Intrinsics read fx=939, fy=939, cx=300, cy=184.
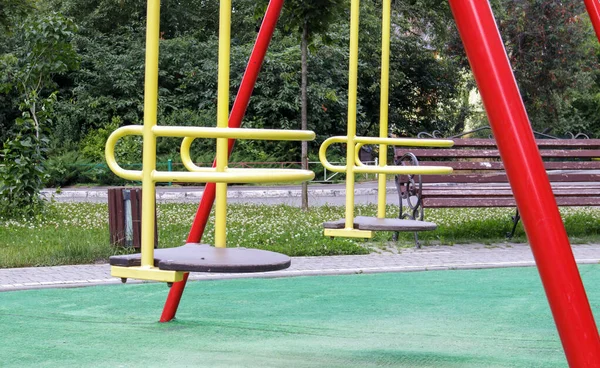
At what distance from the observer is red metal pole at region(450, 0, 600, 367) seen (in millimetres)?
2068

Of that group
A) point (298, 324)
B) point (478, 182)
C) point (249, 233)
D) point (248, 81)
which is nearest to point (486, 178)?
point (478, 182)

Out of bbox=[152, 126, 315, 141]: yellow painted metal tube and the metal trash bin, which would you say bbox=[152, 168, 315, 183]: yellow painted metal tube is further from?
the metal trash bin

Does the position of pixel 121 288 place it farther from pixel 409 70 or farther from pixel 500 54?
pixel 409 70

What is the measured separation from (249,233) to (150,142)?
6.83 metres

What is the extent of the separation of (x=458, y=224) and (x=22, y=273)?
18.8 ft

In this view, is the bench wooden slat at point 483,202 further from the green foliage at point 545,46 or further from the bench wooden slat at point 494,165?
the green foliage at point 545,46

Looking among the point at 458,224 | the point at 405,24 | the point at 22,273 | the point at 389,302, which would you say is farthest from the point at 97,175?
the point at 389,302

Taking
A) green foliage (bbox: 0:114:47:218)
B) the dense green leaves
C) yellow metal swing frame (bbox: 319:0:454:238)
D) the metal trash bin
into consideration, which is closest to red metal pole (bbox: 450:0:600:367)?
yellow metal swing frame (bbox: 319:0:454:238)

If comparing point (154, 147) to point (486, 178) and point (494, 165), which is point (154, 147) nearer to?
point (486, 178)

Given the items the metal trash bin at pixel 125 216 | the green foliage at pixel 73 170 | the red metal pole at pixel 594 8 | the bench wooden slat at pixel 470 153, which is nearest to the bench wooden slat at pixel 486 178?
the bench wooden slat at pixel 470 153

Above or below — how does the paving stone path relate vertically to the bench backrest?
below

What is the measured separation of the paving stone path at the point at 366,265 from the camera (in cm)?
734

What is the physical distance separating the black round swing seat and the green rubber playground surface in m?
0.86

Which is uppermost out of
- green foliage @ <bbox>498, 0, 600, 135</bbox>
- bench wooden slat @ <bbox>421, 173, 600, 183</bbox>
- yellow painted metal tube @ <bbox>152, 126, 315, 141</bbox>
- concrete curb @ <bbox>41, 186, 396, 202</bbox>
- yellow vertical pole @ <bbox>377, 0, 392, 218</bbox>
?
green foliage @ <bbox>498, 0, 600, 135</bbox>
